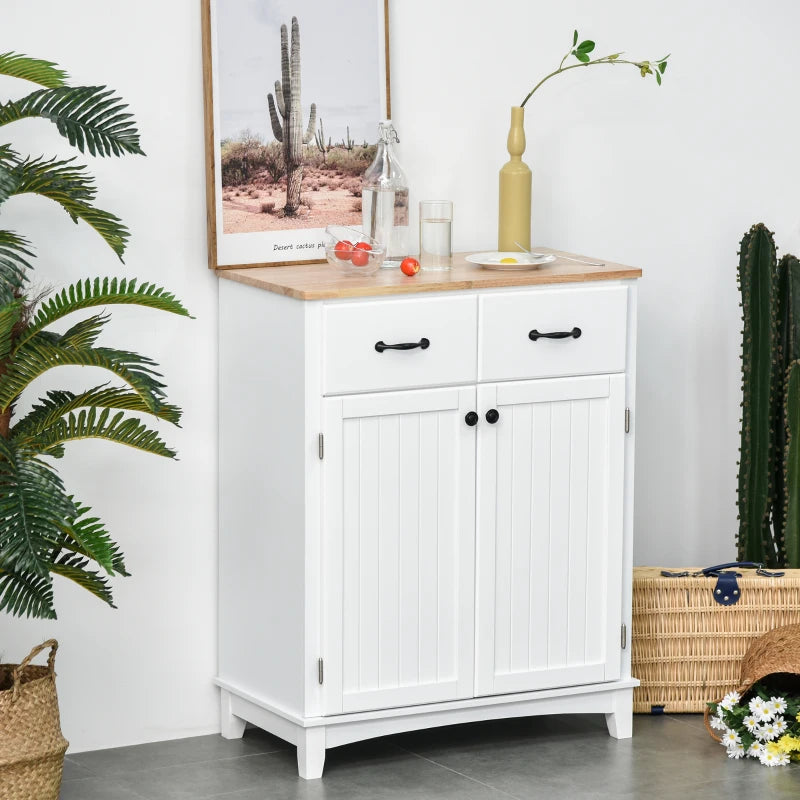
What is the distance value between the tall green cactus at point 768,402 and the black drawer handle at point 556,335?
67cm

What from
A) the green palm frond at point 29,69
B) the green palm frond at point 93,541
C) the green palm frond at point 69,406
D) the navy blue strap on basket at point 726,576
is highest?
the green palm frond at point 29,69

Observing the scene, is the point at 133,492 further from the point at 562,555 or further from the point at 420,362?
the point at 562,555

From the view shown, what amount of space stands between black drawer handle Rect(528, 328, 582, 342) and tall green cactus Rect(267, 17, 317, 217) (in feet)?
2.15

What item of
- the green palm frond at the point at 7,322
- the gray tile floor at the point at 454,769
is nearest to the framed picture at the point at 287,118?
the green palm frond at the point at 7,322

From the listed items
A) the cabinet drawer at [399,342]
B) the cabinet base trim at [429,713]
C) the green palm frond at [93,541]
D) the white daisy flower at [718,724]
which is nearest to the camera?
the green palm frond at [93,541]

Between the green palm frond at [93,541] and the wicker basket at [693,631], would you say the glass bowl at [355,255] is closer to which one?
the green palm frond at [93,541]

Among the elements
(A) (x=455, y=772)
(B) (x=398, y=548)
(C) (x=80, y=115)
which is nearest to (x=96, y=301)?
(C) (x=80, y=115)

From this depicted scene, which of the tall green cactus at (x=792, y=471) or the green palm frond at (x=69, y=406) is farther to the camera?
the tall green cactus at (x=792, y=471)

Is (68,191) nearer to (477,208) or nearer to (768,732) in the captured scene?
(477,208)

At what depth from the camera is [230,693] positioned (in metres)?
3.62

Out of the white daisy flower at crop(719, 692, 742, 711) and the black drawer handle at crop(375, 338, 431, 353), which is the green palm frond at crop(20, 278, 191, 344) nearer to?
the black drawer handle at crop(375, 338, 431, 353)

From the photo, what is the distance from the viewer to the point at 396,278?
340cm

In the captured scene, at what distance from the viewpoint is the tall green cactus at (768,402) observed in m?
3.90

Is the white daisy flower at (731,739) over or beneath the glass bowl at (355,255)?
beneath
